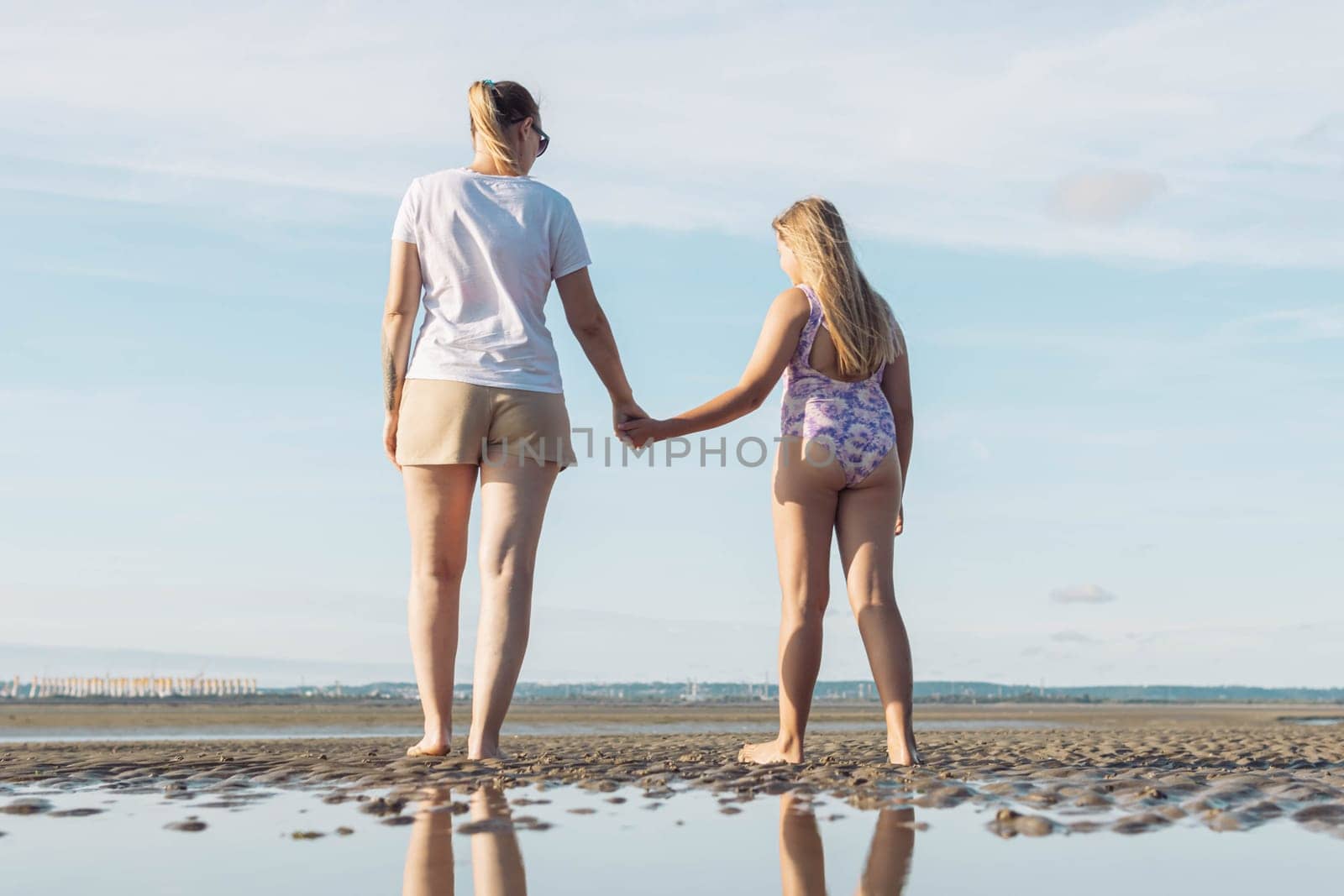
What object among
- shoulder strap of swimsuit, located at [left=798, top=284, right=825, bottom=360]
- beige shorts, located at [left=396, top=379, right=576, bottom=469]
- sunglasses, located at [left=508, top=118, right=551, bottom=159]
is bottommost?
beige shorts, located at [left=396, top=379, right=576, bottom=469]

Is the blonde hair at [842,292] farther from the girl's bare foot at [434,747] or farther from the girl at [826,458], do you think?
the girl's bare foot at [434,747]

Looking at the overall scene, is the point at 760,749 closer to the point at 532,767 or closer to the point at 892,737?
the point at 892,737

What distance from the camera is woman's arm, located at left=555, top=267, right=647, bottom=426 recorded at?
529 centimetres

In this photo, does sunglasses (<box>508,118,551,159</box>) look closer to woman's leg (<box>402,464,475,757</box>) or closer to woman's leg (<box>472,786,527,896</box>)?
woman's leg (<box>402,464,475,757</box>)

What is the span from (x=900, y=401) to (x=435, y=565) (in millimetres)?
2161

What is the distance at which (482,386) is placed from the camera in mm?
4945

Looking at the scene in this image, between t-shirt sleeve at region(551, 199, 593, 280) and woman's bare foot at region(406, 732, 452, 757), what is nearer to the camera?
woman's bare foot at region(406, 732, 452, 757)

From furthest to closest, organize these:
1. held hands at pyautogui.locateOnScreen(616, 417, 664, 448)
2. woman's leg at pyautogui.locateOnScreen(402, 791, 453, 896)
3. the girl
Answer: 1. held hands at pyautogui.locateOnScreen(616, 417, 664, 448)
2. the girl
3. woman's leg at pyautogui.locateOnScreen(402, 791, 453, 896)

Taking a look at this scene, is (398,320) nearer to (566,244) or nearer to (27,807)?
(566,244)

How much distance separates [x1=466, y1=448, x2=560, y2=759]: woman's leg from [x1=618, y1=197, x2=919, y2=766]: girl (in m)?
1.01

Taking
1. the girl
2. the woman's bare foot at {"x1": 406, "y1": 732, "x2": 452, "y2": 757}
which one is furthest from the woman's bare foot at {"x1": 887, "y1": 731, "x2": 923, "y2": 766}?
the woman's bare foot at {"x1": 406, "y1": 732, "x2": 452, "y2": 757}

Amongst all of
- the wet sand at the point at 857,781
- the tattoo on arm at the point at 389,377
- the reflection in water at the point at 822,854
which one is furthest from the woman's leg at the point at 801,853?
the tattoo on arm at the point at 389,377

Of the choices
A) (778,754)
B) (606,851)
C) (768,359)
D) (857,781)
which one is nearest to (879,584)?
(778,754)

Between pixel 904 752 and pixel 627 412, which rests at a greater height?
pixel 627 412
